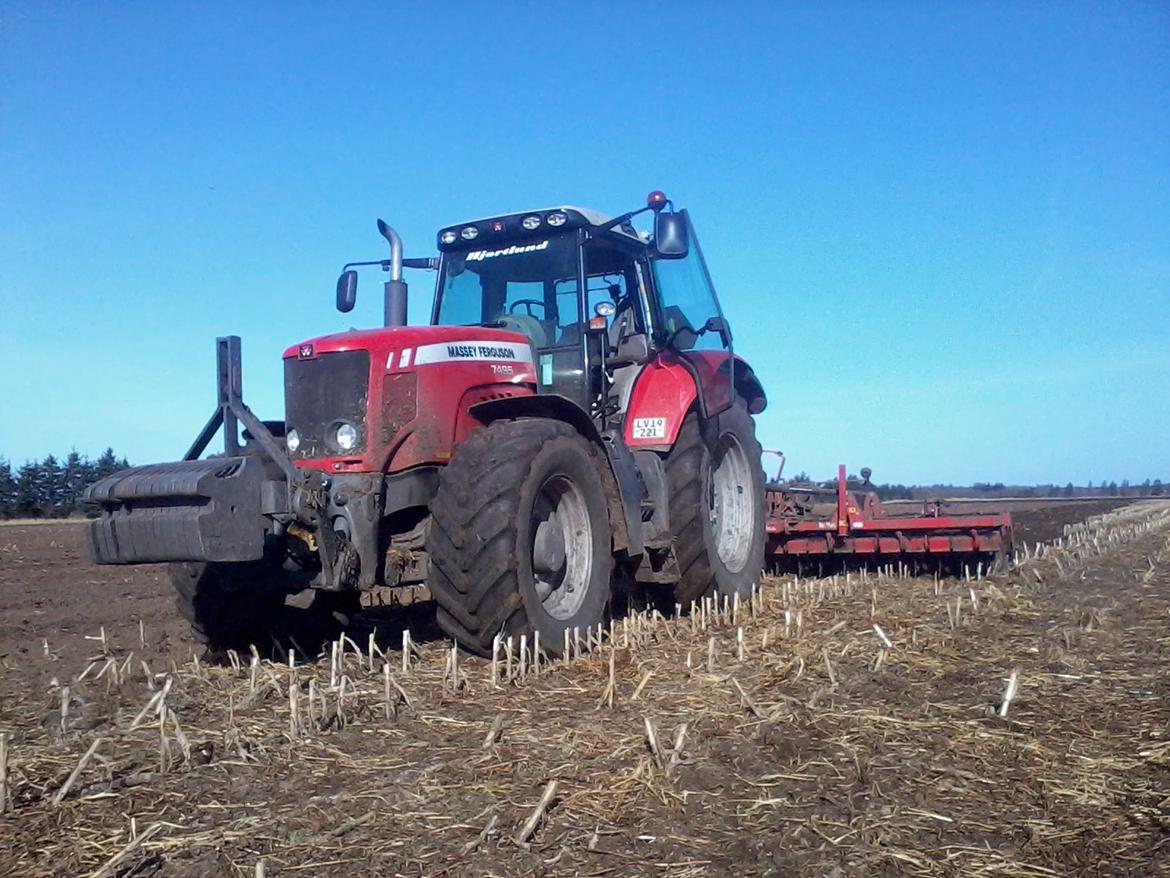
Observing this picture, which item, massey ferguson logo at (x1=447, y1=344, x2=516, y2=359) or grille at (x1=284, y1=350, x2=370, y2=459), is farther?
massey ferguson logo at (x1=447, y1=344, x2=516, y2=359)

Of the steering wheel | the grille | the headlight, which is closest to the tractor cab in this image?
the steering wheel

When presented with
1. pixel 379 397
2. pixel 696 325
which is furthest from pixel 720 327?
pixel 379 397

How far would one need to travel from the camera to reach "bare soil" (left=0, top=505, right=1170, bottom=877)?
288 centimetres

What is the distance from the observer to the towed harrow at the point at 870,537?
9.70m

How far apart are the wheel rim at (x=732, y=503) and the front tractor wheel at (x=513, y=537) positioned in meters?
2.53

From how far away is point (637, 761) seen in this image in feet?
11.7

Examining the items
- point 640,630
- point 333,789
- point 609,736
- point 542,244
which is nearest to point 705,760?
point 609,736

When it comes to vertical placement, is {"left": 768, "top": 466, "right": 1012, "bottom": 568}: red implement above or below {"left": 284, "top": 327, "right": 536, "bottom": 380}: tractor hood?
below

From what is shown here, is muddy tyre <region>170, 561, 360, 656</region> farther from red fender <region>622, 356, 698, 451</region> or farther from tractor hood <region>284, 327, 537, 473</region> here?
red fender <region>622, 356, 698, 451</region>

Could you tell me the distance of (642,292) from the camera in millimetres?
7719

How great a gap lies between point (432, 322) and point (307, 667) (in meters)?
3.11

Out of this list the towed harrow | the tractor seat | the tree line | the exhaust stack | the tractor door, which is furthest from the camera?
the tree line

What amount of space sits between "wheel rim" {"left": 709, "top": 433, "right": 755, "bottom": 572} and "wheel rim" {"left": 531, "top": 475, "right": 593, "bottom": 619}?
7.88 feet

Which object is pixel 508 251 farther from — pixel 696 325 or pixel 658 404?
pixel 696 325
